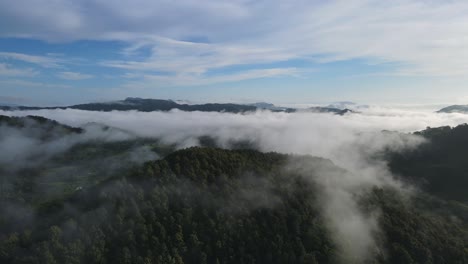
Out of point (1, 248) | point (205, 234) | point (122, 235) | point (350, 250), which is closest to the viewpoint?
point (1, 248)

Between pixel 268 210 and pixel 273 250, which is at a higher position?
pixel 268 210

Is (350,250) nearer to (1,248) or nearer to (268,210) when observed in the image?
(268,210)

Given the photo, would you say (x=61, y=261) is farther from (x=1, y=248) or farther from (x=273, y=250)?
(x=273, y=250)

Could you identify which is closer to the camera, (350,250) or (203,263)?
(203,263)

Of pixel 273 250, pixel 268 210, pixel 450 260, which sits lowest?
pixel 450 260

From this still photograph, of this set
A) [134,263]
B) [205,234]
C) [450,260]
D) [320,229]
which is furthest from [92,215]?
[450,260]

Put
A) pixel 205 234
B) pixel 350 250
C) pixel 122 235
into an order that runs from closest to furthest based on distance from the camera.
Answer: pixel 122 235 → pixel 205 234 → pixel 350 250

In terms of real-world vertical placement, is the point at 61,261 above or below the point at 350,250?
above

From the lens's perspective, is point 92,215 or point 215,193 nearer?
point 92,215

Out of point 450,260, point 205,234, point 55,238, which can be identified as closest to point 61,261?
point 55,238
